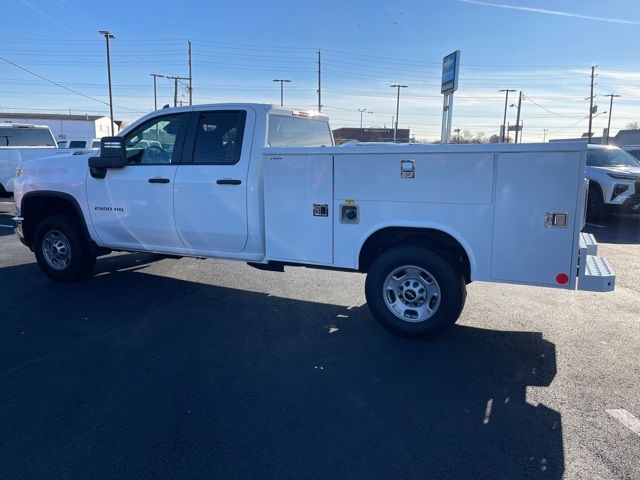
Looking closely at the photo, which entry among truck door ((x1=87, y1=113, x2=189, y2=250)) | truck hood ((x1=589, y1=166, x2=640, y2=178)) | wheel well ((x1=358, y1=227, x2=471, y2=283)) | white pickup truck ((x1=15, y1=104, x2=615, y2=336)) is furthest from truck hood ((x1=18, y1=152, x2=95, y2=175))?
truck hood ((x1=589, y1=166, x2=640, y2=178))

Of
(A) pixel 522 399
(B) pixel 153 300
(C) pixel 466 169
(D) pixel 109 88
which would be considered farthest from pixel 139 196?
(D) pixel 109 88

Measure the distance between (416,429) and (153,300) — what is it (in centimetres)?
372

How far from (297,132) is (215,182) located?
1292 millimetres

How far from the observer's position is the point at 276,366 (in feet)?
13.9

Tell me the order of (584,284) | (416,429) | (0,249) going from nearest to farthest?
1. (416,429)
2. (584,284)
3. (0,249)

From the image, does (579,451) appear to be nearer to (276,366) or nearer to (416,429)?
(416,429)

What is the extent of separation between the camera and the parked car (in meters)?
11.2

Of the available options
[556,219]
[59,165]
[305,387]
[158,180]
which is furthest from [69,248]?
[556,219]

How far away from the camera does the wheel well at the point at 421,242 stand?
4.64 meters

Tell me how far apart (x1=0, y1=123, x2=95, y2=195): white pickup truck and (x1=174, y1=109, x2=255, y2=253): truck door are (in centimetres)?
813

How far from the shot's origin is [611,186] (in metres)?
11.3

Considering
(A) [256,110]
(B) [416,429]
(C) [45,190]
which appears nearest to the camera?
(B) [416,429]

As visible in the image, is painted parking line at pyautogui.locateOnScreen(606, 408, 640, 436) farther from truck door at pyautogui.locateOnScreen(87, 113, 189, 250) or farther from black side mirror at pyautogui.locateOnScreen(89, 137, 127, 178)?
black side mirror at pyautogui.locateOnScreen(89, 137, 127, 178)

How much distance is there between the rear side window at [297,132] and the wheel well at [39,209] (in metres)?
2.77
